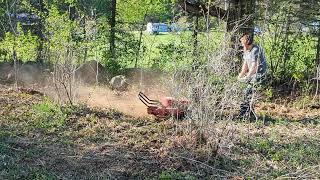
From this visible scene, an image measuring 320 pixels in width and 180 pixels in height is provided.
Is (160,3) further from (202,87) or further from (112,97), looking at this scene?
(202,87)

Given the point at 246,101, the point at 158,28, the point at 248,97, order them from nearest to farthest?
the point at 246,101, the point at 248,97, the point at 158,28

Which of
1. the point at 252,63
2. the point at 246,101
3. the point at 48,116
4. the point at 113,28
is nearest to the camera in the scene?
the point at 246,101

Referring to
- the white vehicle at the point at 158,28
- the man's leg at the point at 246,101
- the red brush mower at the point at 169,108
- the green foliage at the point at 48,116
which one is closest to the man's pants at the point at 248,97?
the man's leg at the point at 246,101

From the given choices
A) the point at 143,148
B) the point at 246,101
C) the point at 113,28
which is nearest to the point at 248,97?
the point at 246,101

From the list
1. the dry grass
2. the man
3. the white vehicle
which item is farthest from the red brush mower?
the white vehicle

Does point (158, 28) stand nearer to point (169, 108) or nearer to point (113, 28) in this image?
point (113, 28)

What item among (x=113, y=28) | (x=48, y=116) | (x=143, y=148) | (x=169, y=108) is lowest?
(x=143, y=148)

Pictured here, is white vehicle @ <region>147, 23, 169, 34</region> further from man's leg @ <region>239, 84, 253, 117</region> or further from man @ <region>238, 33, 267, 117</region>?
man's leg @ <region>239, 84, 253, 117</region>

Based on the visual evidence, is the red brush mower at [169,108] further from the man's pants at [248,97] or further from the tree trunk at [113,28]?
the tree trunk at [113,28]

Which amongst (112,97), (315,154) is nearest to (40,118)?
(112,97)

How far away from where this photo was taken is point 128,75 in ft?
38.7

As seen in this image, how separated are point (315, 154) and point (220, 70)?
1.91 m

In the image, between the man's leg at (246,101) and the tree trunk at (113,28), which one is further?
the tree trunk at (113,28)

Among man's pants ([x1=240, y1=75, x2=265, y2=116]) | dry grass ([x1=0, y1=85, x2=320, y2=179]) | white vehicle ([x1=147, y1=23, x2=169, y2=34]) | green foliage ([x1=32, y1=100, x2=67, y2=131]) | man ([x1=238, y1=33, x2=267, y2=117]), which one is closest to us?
dry grass ([x1=0, y1=85, x2=320, y2=179])
